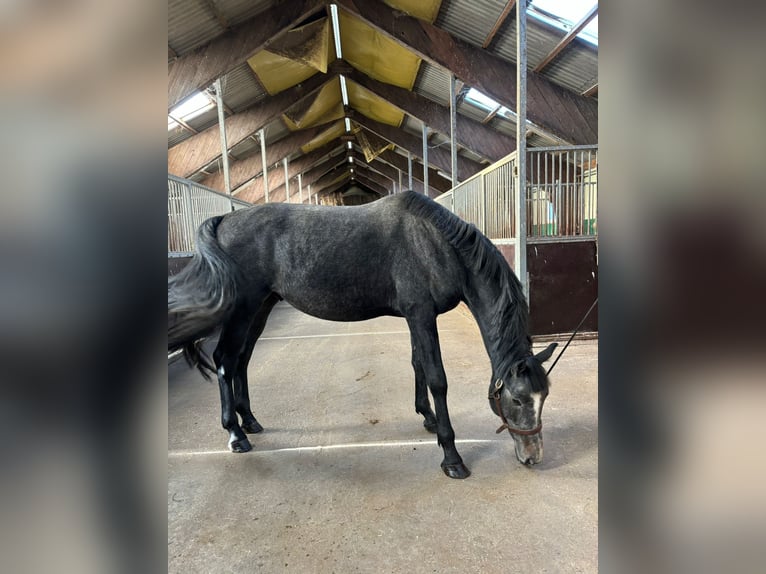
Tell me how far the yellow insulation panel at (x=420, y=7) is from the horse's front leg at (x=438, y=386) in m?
4.55

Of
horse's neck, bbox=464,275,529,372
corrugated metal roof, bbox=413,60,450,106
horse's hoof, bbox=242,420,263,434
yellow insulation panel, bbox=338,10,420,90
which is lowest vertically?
horse's hoof, bbox=242,420,263,434

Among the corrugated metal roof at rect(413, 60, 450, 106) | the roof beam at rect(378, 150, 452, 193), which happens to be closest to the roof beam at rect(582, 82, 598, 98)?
the corrugated metal roof at rect(413, 60, 450, 106)

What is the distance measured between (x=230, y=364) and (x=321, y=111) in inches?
398

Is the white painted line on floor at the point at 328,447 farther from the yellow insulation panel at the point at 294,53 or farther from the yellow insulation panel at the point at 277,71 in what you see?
the yellow insulation panel at the point at 277,71

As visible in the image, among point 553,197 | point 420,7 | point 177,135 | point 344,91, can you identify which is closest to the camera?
point 553,197

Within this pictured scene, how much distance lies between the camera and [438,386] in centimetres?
195

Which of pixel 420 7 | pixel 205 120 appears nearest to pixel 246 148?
pixel 205 120

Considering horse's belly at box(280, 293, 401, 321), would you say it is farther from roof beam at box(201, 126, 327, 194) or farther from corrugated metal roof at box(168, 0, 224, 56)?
roof beam at box(201, 126, 327, 194)

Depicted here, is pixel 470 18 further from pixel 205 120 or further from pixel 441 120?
pixel 205 120

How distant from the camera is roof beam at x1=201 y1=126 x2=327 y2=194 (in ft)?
36.0

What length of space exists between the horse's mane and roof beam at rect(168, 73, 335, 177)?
23.1 ft
